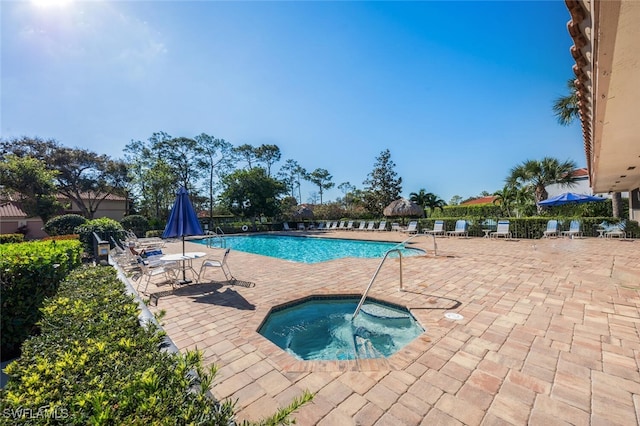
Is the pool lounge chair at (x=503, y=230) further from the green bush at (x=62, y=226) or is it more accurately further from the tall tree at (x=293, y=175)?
the tall tree at (x=293, y=175)

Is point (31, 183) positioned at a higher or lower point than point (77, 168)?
lower

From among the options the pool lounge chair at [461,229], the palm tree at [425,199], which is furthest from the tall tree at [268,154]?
the pool lounge chair at [461,229]

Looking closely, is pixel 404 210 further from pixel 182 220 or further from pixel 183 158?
pixel 183 158

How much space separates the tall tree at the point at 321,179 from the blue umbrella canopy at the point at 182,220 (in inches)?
1492

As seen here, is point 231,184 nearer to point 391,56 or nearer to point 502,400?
point 391,56

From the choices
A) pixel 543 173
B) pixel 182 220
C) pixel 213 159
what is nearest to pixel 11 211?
pixel 213 159

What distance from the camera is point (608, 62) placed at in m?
2.60

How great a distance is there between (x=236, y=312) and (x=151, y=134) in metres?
32.8

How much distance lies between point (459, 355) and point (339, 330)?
180 centimetres

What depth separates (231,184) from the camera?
2547 centimetres

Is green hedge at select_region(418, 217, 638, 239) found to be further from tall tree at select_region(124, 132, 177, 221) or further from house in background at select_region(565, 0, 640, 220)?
tall tree at select_region(124, 132, 177, 221)

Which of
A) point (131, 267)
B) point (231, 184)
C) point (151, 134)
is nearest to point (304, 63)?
point (131, 267)

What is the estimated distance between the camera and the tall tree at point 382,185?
101ft

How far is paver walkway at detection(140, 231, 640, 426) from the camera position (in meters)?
2.08
